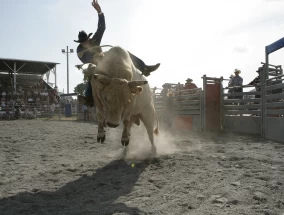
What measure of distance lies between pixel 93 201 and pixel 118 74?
1.97 meters

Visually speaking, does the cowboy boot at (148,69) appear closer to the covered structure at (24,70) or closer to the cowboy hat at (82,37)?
the cowboy hat at (82,37)

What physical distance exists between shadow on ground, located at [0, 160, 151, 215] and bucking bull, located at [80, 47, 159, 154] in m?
0.72

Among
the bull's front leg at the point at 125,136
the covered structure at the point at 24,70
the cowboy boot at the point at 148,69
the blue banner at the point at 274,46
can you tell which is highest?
the covered structure at the point at 24,70

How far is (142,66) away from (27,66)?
81.9 feet

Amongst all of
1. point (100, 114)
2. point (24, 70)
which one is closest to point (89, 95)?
point (100, 114)

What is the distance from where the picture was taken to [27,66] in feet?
91.8

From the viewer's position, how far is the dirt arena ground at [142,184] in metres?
2.54

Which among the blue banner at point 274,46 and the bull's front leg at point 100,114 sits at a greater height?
the blue banner at point 274,46

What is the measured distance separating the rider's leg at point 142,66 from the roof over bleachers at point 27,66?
22597 mm

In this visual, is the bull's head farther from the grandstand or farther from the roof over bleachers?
the roof over bleachers

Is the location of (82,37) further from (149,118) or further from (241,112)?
(241,112)

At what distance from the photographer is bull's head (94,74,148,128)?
12.4 ft

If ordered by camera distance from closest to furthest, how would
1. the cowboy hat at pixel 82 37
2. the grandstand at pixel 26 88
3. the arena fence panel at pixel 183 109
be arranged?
1. the cowboy hat at pixel 82 37
2. the arena fence panel at pixel 183 109
3. the grandstand at pixel 26 88

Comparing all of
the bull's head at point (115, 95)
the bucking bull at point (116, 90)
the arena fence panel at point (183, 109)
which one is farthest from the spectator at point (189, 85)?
the bull's head at point (115, 95)
